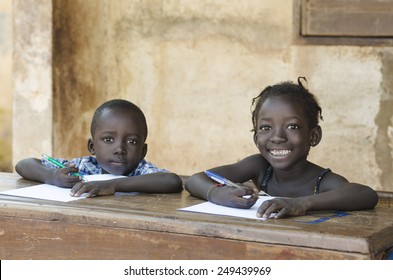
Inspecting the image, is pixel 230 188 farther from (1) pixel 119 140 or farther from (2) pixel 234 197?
(1) pixel 119 140

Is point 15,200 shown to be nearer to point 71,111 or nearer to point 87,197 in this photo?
point 87,197

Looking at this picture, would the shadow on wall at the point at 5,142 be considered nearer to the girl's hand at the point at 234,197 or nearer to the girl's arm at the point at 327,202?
the girl's hand at the point at 234,197

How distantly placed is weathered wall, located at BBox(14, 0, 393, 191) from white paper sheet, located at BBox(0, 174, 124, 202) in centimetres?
226

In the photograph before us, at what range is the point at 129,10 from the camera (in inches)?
221

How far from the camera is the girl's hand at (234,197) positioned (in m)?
2.64

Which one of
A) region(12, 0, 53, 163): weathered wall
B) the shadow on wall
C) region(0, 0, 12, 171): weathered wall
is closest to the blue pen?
region(12, 0, 53, 163): weathered wall

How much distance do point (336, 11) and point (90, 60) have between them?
5.39 feet

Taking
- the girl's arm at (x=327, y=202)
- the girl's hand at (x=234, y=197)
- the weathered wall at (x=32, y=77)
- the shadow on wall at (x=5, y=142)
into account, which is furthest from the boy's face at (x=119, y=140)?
the shadow on wall at (x=5, y=142)

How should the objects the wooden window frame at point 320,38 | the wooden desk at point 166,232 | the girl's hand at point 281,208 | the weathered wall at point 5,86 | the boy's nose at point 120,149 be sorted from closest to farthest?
the wooden desk at point 166,232, the girl's hand at point 281,208, the boy's nose at point 120,149, the wooden window frame at point 320,38, the weathered wall at point 5,86

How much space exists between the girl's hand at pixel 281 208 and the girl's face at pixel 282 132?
39 cm

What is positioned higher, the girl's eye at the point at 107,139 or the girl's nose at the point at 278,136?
the girl's nose at the point at 278,136

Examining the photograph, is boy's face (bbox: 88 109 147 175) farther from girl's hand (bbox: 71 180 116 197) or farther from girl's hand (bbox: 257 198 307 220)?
girl's hand (bbox: 257 198 307 220)

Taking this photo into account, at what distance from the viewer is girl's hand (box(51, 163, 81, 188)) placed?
309cm
